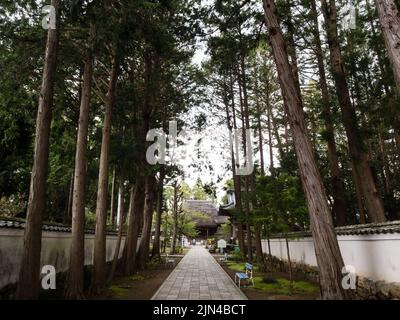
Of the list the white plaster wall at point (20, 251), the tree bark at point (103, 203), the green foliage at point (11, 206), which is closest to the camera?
the white plaster wall at point (20, 251)

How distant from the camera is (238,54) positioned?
34.7 feet

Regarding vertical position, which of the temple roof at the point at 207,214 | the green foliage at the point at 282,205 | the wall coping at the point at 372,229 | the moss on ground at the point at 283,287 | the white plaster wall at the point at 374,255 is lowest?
the moss on ground at the point at 283,287

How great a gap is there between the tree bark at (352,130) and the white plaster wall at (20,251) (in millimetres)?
9933

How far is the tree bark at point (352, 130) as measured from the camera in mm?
9625

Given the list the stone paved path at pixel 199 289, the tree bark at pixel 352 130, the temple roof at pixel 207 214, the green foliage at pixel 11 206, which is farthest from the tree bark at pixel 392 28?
the temple roof at pixel 207 214

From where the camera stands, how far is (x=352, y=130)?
10.4 meters

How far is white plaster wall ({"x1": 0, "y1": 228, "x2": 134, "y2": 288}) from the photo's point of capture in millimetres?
7234

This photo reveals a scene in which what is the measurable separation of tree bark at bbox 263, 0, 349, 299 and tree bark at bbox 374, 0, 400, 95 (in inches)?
77.2

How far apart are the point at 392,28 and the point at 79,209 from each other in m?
8.53

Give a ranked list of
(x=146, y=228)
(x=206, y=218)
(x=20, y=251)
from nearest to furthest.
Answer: (x=20, y=251), (x=146, y=228), (x=206, y=218)

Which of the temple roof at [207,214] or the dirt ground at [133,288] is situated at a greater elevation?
the temple roof at [207,214]

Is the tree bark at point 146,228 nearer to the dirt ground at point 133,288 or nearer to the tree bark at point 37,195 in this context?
the dirt ground at point 133,288

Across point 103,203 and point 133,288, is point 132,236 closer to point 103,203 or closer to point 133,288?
point 133,288

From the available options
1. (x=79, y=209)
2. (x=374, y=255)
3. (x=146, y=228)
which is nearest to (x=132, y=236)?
(x=146, y=228)
